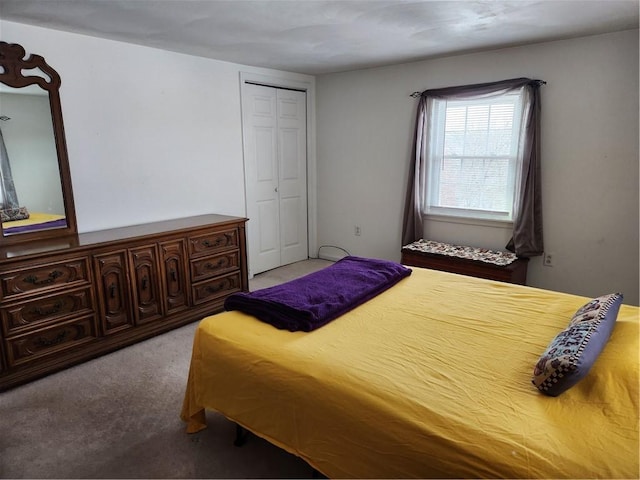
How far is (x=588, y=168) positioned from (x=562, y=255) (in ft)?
2.52

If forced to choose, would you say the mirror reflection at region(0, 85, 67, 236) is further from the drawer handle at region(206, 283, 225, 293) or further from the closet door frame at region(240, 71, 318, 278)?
the closet door frame at region(240, 71, 318, 278)

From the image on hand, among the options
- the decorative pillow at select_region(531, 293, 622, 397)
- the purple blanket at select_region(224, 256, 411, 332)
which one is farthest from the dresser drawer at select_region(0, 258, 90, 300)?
the decorative pillow at select_region(531, 293, 622, 397)

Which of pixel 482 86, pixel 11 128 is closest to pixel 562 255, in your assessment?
pixel 482 86

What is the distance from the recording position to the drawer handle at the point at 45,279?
2.49 metres

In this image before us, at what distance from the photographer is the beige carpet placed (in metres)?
1.84

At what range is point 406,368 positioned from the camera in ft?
5.07

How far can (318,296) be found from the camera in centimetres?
213

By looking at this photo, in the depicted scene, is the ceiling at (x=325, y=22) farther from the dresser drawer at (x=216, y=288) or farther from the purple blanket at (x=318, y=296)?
the dresser drawer at (x=216, y=288)

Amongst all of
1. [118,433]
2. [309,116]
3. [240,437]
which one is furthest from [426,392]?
[309,116]

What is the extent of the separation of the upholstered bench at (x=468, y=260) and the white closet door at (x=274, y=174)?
162cm

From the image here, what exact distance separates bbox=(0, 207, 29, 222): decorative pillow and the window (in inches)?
138

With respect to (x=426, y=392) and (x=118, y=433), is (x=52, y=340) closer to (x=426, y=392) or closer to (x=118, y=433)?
(x=118, y=433)

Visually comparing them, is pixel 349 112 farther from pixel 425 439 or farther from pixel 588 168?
pixel 425 439

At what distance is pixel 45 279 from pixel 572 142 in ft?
13.5
